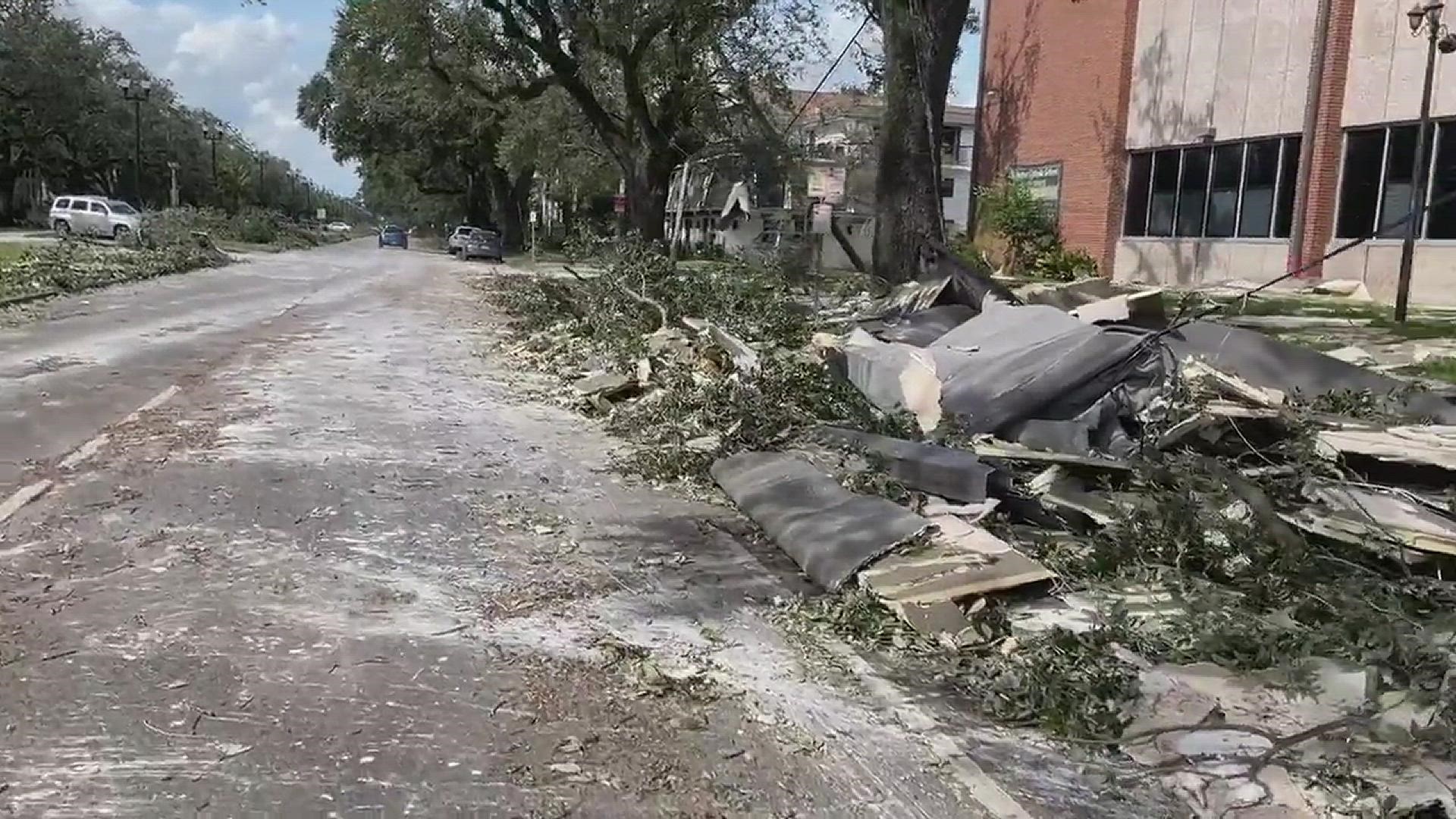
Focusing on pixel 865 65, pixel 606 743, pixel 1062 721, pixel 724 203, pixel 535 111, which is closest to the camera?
pixel 606 743

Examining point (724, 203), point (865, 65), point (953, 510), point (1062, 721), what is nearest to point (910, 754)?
point (1062, 721)

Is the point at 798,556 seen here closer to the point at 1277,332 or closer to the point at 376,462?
the point at 376,462

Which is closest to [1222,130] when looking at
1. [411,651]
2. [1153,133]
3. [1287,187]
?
[1153,133]

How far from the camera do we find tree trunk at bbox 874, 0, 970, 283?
14906 mm

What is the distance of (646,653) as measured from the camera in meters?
4.77

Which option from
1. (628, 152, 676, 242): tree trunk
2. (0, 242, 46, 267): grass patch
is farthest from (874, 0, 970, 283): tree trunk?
(0, 242, 46, 267): grass patch

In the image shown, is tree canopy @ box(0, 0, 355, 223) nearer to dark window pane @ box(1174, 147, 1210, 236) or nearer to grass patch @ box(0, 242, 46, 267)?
grass patch @ box(0, 242, 46, 267)

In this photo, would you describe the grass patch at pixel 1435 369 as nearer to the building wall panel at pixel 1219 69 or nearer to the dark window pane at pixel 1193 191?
the building wall panel at pixel 1219 69

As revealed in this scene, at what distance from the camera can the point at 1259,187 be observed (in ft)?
74.2

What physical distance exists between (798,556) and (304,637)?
2.42 metres

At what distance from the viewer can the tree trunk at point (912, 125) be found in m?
14.9

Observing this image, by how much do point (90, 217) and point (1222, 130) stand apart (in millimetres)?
37801

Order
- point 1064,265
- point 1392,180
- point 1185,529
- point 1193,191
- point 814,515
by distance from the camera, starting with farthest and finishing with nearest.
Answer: point 1064,265
point 1193,191
point 1392,180
point 814,515
point 1185,529

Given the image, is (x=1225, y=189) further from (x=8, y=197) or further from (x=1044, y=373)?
(x=8, y=197)
